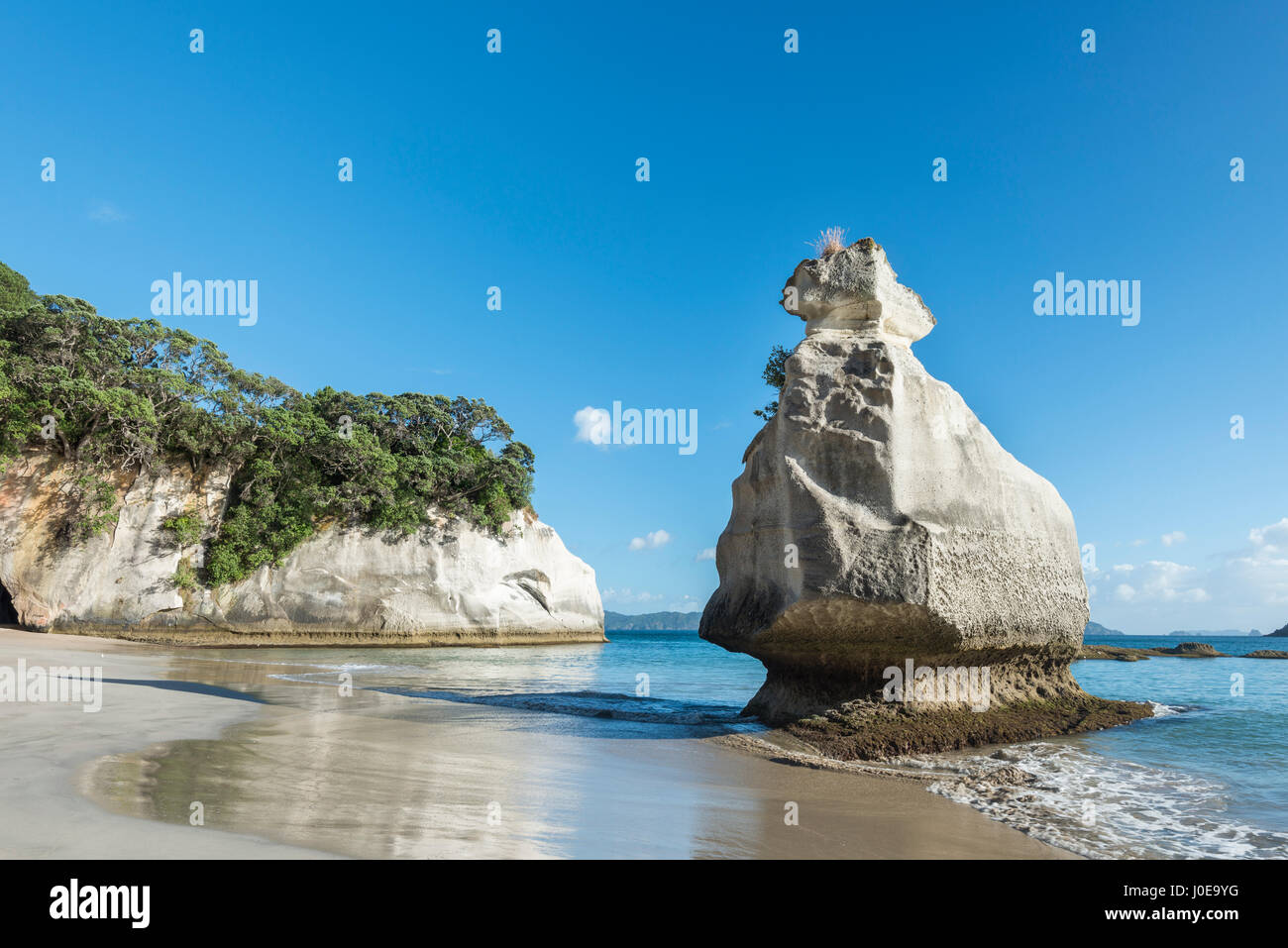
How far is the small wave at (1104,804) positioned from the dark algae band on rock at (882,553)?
1.14 m

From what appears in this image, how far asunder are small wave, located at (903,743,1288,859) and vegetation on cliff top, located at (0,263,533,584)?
28.2 m

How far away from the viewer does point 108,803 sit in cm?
459

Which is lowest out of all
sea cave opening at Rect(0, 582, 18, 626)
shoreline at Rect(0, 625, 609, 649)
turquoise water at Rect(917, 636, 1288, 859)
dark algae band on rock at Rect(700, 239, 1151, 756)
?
shoreline at Rect(0, 625, 609, 649)

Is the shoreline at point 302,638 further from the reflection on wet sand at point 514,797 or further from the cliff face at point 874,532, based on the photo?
the cliff face at point 874,532

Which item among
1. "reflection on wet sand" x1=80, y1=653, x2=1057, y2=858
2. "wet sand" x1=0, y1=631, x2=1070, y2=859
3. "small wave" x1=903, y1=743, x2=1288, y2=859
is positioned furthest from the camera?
"small wave" x1=903, y1=743, x2=1288, y2=859

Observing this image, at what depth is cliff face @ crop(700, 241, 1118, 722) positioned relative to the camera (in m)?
8.75

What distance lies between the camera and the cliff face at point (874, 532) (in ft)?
→ 28.7

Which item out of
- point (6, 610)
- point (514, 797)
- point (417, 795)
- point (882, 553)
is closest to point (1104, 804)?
point (882, 553)

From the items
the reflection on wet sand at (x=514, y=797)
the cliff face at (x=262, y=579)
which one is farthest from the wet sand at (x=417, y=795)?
the cliff face at (x=262, y=579)

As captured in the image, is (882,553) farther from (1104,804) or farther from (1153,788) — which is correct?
(1153,788)

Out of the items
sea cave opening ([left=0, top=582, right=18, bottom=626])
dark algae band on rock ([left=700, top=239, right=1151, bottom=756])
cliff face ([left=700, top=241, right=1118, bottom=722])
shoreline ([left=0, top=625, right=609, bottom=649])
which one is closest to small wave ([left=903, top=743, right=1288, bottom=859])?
dark algae band on rock ([left=700, top=239, right=1151, bottom=756])

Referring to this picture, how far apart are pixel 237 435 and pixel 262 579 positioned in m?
6.15

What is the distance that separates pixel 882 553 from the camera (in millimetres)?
8664

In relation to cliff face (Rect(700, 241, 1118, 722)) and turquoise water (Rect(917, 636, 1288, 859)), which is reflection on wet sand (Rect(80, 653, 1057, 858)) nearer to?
turquoise water (Rect(917, 636, 1288, 859))
